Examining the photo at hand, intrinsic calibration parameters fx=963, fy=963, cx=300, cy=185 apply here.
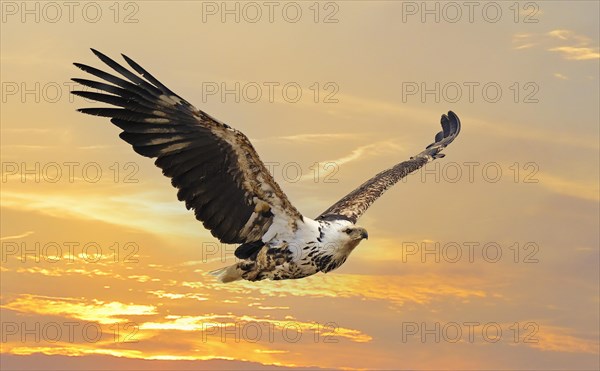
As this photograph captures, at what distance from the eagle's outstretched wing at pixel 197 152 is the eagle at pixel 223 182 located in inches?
0.4

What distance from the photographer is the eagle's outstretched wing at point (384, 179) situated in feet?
44.3

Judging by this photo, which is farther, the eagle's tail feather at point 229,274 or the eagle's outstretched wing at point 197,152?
the eagle's tail feather at point 229,274

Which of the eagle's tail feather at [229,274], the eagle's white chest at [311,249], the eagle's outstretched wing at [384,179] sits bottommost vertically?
the eagle's tail feather at [229,274]

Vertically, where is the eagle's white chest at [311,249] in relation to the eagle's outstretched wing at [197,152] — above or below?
below

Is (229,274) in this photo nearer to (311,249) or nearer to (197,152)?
(311,249)

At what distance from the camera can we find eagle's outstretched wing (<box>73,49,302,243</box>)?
1089 cm

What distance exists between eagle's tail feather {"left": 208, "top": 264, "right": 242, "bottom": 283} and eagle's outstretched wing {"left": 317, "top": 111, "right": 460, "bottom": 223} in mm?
1519

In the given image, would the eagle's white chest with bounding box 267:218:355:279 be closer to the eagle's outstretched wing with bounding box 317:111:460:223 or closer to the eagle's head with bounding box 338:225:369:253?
the eagle's head with bounding box 338:225:369:253

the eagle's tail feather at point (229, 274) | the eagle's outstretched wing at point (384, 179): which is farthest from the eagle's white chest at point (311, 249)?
the eagle's outstretched wing at point (384, 179)

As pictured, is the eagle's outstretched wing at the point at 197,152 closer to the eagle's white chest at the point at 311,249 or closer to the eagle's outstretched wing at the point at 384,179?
the eagle's white chest at the point at 311,249

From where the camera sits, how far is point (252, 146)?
1087cm

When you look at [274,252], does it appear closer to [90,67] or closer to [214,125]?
[214,125]

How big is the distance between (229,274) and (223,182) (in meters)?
1.36

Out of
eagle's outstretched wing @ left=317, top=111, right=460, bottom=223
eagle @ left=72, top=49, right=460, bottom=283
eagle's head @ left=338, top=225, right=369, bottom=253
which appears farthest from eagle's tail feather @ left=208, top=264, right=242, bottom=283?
eagle's outstretched wing @ left=317, top=111, right=460, bottom=223
